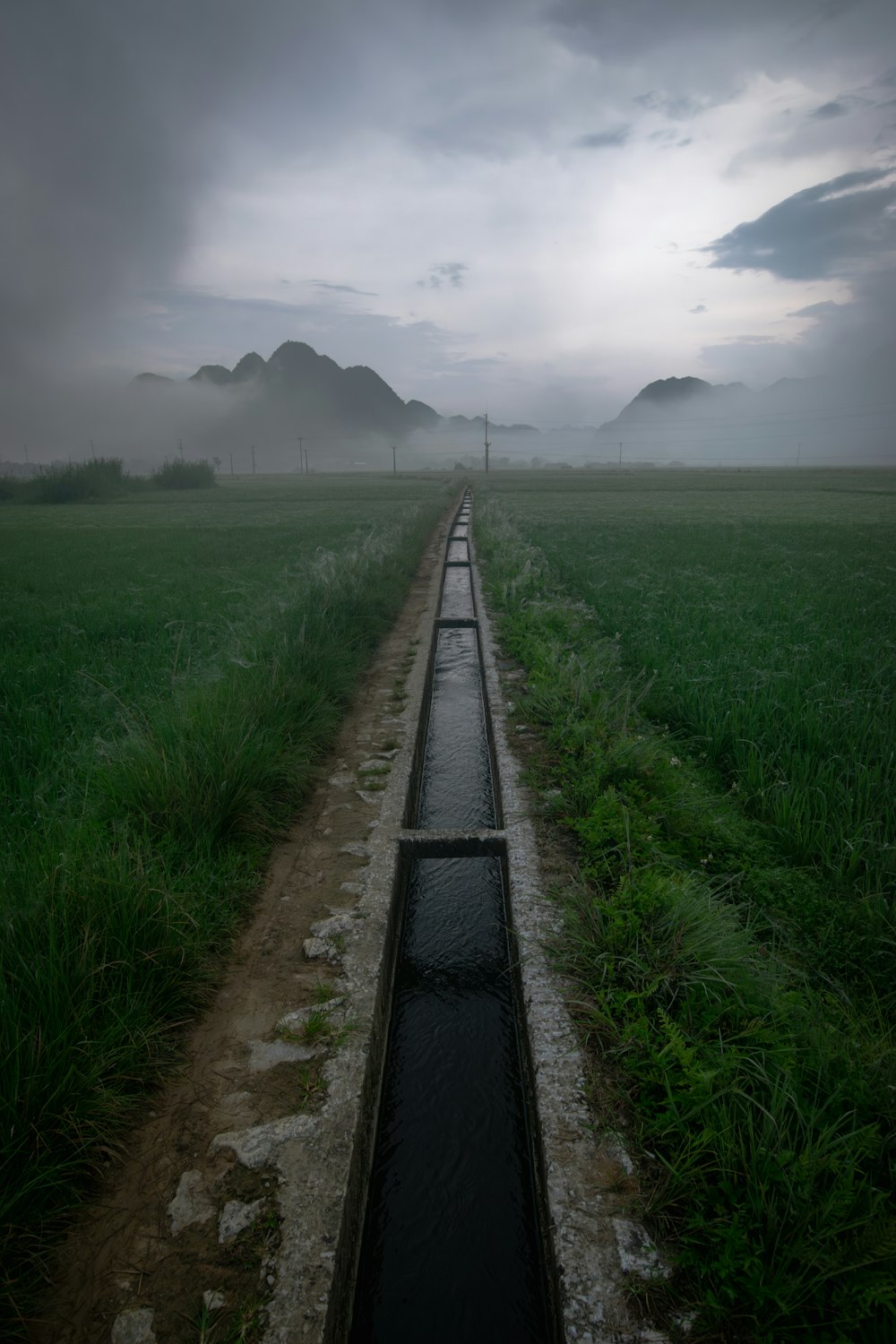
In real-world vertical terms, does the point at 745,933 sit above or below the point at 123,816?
below

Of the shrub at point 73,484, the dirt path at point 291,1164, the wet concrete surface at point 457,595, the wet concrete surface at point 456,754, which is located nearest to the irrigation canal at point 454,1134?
the dirt path at point 291,1164

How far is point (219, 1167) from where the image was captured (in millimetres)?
2068

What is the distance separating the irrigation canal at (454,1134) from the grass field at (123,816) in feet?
2.95

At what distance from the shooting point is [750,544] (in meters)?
16.2

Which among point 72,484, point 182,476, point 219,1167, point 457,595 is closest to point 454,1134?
point 219,1167

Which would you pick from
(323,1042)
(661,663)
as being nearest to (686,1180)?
(323,1042)

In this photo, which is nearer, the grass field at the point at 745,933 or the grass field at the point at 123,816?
the grass field at the point at 745,933

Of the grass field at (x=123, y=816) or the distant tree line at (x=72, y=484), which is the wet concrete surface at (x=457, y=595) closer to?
the grass field at (x=123, y=816)

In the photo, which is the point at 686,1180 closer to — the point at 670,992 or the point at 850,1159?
the point at 850,1159

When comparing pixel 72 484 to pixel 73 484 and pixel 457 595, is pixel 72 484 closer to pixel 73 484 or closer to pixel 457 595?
pixel 73 484

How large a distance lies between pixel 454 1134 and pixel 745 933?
4.43 feet

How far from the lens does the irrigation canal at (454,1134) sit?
78.3 inches

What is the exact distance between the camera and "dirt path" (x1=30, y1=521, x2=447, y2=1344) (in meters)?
1.69

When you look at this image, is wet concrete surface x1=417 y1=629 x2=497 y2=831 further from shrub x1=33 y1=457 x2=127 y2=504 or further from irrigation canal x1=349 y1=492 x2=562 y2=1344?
shrub x1=33 y1=457 x2=127 y2=504
